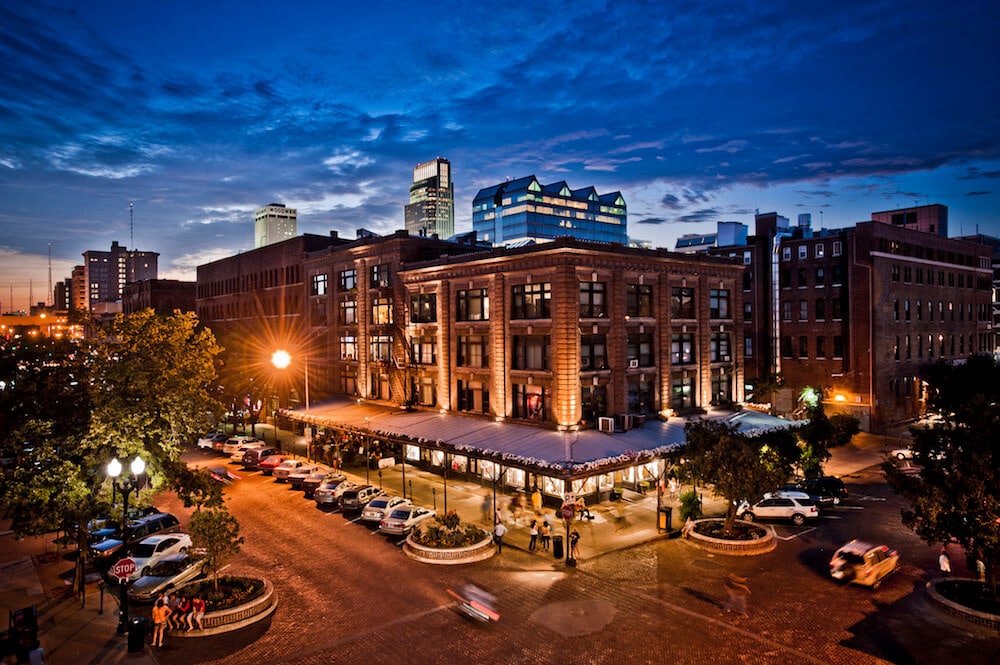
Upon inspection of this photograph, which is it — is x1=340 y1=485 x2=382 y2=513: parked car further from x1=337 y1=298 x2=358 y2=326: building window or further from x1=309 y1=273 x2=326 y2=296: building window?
x1=309 y1=273 x2=326 y2=296: building window

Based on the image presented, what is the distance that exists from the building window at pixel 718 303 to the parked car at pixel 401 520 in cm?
2677

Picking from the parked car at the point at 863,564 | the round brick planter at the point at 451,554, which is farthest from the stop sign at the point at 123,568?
the parked car at the point at 863,564

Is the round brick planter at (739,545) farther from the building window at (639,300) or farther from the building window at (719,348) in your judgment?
the building window at (719,348)

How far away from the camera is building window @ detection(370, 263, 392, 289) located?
5169 cm

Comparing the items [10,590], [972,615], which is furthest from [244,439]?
[972,615]

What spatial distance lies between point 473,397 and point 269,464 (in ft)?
50.2

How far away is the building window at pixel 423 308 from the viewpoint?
156 ft

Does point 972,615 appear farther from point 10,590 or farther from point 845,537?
point 10,590

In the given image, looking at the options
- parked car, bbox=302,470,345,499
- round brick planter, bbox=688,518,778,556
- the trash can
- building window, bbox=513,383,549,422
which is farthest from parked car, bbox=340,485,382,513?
round brick planter, bbox=688,518,778,556

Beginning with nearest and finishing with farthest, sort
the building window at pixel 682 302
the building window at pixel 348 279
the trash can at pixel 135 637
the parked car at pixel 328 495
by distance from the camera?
1. the trash can at pixel 135 637
2. the parked car at pixel 328 495
3. the building window at pixel 682 302
4. the building window at pixel 348 279

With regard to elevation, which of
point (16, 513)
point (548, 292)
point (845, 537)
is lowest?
point (845, 537)

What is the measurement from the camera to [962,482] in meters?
21.1

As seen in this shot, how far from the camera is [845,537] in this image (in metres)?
29.9

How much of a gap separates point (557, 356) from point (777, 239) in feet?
128
